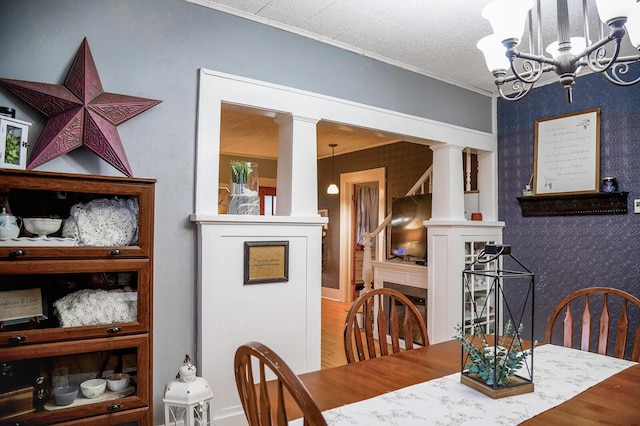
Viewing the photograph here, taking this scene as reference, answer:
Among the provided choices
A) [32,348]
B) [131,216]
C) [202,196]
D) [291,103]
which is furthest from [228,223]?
[32,348]

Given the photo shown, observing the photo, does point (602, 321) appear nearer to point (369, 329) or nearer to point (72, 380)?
point (369, 329)

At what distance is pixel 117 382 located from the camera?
1.85 meters

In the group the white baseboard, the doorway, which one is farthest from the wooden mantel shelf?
the white baseboard

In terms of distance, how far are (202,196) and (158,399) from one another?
3.61 feet

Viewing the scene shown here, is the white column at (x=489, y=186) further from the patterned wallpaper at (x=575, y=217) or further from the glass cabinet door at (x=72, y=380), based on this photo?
the glass cabinet door at (x=72, y=380)

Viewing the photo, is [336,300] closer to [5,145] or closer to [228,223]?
[228,223]

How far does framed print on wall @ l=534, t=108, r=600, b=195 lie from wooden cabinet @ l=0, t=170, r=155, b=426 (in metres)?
3.16

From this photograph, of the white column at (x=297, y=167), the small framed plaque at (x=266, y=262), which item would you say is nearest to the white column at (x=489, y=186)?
the white column at (x=297, y=167)

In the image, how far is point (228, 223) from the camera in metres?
2.39

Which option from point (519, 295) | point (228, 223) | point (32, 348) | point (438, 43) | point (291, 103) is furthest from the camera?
point (519, 295)

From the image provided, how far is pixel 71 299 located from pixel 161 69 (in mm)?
1239

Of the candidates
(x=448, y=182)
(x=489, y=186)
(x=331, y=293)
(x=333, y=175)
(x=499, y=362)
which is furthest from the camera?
(x=333, y=175)

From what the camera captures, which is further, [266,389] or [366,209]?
[366,209]

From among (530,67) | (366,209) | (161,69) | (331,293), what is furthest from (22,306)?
(366,209)
